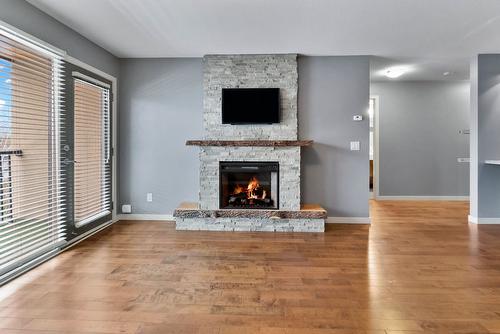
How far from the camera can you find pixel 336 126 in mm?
4715

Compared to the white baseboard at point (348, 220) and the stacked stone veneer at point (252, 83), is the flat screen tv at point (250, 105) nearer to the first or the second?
the stacked stone veneer at point (252, 83)

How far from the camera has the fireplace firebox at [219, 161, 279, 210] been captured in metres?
4.46

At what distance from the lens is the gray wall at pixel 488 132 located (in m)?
4.67

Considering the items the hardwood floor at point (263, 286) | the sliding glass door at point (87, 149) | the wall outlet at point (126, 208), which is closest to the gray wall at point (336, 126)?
the hardwood floor at point (263, 286)

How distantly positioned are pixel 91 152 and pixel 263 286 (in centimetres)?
291

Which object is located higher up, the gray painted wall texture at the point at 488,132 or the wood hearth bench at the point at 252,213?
the gray painted wall texture at the point at 488,132

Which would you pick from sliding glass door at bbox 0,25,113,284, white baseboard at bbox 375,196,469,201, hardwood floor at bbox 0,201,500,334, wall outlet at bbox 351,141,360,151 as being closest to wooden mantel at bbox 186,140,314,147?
wall outlet at bbox 351,141,360,151

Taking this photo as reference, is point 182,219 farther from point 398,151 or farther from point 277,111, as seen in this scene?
point 398,151

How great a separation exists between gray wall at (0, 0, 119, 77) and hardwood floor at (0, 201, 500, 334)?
2.16 meters

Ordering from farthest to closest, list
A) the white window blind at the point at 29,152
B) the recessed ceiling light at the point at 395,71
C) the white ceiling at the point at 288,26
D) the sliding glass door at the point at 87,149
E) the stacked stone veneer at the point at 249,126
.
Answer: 1. the recessed ceiling light at the point at 395,71
2. the stacked stone veneer at the point at 249,126
3. the sliding glass door at the point at 87,149
4. the white ceiling at the point at 288,26
5. the white window blind at the point at 29,152

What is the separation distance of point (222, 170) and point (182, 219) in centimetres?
85

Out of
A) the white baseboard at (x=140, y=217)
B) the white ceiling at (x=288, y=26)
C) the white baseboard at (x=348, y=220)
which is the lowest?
the white baseboard at (x=348, y=220)

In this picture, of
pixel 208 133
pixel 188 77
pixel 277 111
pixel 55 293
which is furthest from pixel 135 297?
pixel 188 77

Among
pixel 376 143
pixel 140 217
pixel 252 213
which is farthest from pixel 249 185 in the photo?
pixel 376 143
